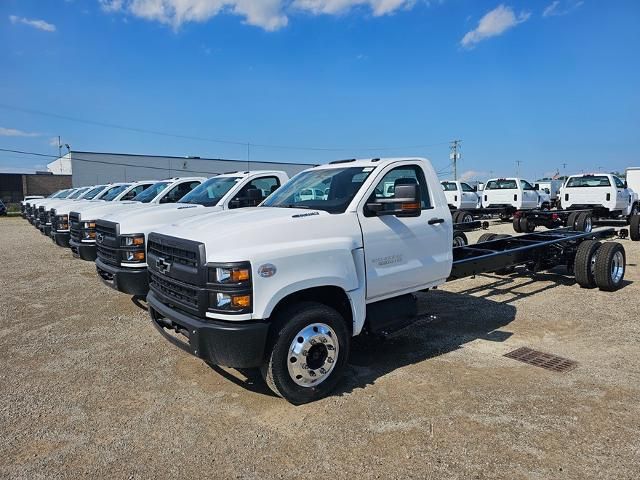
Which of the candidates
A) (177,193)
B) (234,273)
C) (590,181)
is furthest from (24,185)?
(234,273)

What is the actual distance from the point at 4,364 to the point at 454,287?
22.2ft

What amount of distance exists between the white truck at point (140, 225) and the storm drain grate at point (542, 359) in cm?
390

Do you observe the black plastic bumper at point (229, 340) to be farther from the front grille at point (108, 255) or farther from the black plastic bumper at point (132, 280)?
the front grille at point (108, 255)

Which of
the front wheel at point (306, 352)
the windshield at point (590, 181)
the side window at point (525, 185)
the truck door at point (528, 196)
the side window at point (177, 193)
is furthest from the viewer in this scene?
the side window at point (525, 185)

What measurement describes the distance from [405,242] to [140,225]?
12.2 feet

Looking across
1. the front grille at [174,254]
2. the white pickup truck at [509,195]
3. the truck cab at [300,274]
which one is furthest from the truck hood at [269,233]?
the white pickup truck at [509,195]

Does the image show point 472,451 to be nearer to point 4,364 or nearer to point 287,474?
point 287,474

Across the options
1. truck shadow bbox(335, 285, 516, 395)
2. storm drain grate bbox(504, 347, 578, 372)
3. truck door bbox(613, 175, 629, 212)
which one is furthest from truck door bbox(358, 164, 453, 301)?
truck door bbox(613, 175, 629, 212)

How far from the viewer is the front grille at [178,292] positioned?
3842 millimetres

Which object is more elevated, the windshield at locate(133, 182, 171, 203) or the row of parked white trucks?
the windshield at locate(133, 182, 171, 203)

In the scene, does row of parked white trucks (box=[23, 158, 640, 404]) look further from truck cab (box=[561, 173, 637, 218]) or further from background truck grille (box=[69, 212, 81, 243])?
truck cab (box=[561, 173, 637, 218])

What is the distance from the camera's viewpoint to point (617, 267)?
8195 mm

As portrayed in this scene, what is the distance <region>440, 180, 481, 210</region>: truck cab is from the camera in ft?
74.4

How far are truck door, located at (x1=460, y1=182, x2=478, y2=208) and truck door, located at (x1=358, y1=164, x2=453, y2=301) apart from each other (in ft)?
60.7
